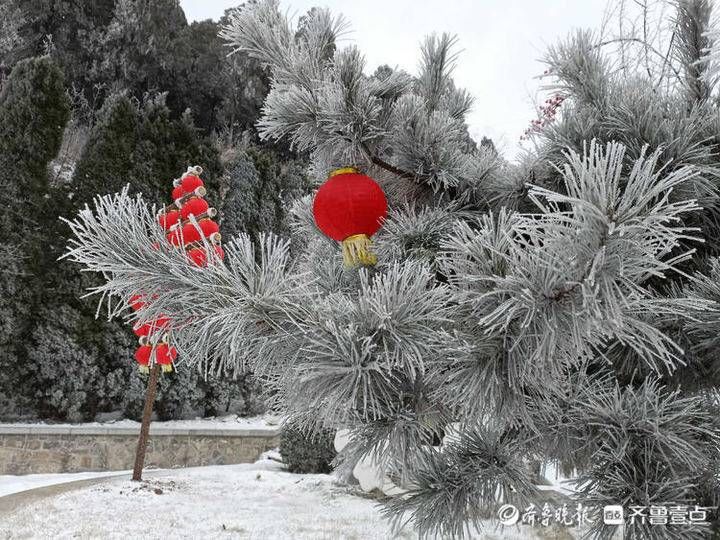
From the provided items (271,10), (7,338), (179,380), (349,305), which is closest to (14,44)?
(7,338)

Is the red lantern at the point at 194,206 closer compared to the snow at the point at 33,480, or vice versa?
the red lantern at the point at 194,206

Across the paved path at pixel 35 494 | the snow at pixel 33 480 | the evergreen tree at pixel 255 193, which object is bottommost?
the snow at pixel 33 480

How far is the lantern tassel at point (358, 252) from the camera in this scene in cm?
125

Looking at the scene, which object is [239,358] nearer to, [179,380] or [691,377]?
[691,377]

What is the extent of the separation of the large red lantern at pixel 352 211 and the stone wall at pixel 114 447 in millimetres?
5851

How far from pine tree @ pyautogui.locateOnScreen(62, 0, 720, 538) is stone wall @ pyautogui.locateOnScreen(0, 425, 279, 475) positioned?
5.71 m

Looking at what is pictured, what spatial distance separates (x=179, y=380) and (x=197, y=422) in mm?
594

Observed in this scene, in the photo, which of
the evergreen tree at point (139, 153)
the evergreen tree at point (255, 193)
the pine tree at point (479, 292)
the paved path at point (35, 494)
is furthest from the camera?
the evergreen tree at point (255, 193)

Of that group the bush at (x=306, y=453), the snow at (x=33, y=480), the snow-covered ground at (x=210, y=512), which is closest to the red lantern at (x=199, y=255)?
the snow-covered ground at (x=210, y=512)

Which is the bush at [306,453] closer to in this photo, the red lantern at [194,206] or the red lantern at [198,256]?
the red lantern at [194,206]

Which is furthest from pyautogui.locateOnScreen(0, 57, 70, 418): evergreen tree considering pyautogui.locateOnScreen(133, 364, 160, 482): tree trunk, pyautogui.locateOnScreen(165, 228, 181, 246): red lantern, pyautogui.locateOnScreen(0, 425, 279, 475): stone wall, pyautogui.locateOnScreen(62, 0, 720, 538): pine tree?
pyautogui.locateOnScreen(165, 228, 181, 246): red lantern

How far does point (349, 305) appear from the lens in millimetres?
832

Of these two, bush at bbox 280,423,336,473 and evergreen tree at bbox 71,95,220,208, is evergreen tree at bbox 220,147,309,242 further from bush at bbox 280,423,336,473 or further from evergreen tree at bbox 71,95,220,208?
bush at bbox 280,423,336,473

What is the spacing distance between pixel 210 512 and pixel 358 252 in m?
3.19
